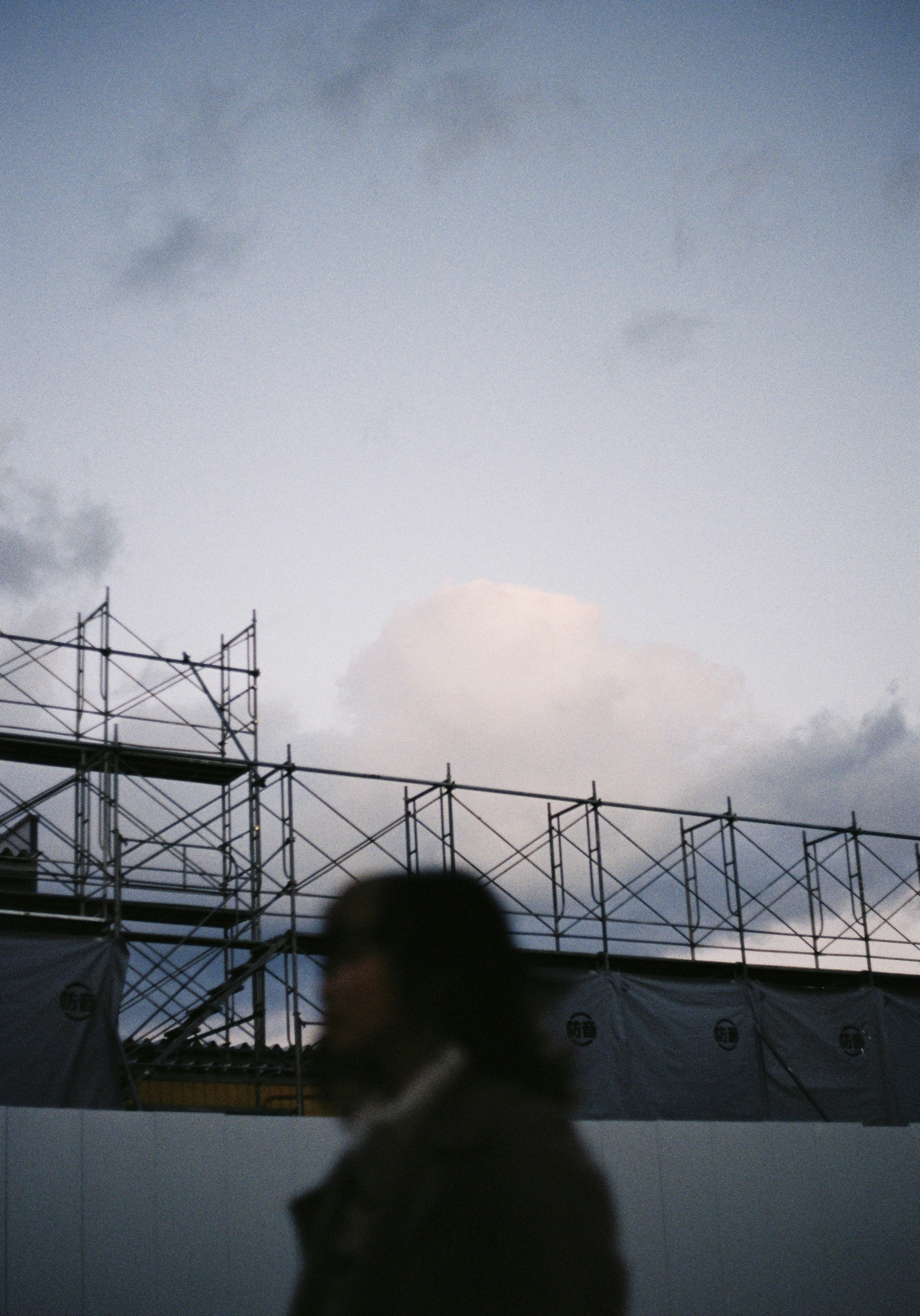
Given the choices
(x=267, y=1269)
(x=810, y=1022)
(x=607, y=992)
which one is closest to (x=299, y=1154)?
(x=267, y=1269)

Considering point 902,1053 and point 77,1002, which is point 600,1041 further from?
point 77,1002

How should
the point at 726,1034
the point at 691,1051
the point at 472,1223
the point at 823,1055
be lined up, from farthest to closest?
the point at 823,1055 < the point at 726,1034 < the point at 691,1051 < the point at 472,1223

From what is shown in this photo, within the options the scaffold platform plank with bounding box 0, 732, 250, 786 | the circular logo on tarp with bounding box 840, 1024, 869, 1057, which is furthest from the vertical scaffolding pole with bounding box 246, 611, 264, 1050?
the circular logo on tarp with bounding box 840, 1024, 869, 1057

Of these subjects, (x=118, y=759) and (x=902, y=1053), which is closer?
(x=118, y=759)

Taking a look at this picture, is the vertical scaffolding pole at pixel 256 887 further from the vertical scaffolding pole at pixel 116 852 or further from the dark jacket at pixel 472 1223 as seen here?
the dark jacket at pixel 472 1223

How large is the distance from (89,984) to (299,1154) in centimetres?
513

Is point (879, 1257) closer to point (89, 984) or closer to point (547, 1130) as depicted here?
point (89, 984)

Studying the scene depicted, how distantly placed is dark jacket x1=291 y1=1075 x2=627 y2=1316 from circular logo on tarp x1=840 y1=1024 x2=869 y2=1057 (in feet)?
69.3

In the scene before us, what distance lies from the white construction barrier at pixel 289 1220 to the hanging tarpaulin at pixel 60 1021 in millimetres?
4396

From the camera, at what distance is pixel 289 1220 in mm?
8242

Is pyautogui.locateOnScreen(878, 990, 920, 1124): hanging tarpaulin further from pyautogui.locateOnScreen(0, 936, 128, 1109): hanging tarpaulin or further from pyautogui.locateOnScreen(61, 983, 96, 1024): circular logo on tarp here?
pyautogui.locateOnScreen(61, 983, 96, 1024): circular logo on tarp

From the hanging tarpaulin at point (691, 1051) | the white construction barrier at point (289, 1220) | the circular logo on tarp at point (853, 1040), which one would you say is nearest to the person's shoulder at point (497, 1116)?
the white construction barrier at point (289, 1220)

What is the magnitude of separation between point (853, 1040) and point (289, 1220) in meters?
15.0

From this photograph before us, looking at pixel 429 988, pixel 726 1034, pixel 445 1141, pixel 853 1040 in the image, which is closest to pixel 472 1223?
pixel 445 1141
